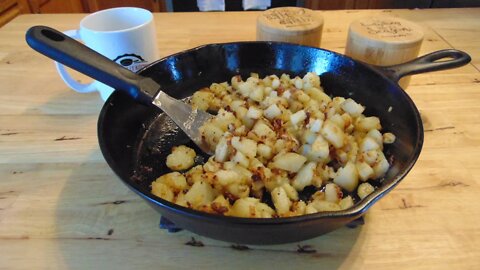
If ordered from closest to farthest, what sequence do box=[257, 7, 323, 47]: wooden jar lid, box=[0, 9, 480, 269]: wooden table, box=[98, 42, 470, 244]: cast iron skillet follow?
box=[98, 42, 470, 244]: cast iron skillet, box=[0, 9, 480, 269]: wooden table, box=[257, 7, 323, 47]: wooden jar lid

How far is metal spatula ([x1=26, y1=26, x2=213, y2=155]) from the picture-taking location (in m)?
0.62

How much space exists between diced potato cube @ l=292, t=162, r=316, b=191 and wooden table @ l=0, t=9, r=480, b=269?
3.6 inches

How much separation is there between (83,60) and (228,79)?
0.38m

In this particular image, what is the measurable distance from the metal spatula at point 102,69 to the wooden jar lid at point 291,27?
38cm

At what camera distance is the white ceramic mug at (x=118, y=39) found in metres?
0.81

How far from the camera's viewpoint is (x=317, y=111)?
74 cm

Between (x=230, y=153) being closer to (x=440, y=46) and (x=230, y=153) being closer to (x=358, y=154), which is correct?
(x=358, y=154)

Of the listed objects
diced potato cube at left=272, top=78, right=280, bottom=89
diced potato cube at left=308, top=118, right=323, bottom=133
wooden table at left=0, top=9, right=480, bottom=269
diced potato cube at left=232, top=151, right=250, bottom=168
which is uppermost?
diced potato cube at left=308, top=118, right=323, bottom=133

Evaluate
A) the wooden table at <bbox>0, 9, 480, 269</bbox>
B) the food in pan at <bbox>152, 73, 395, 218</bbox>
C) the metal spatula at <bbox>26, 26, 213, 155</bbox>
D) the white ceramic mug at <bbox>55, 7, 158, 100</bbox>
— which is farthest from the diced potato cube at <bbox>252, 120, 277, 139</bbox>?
the white ceramic mug at <bbox>55, 7, 158, 100</bbox>

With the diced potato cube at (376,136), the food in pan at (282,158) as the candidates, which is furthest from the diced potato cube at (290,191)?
the diced potato cube at (376,136)

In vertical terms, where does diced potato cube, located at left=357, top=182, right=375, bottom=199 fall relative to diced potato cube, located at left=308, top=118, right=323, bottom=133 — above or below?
below

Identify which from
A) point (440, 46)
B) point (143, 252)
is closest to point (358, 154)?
point (143, 252)

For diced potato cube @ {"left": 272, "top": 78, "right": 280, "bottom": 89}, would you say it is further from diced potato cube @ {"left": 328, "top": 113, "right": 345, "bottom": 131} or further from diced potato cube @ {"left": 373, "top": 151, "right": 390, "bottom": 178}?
diced potato cube @ {"left": 373, "top": 151, "right": 390, "bottom": 178}

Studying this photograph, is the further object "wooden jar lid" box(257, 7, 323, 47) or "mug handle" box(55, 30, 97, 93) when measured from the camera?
"wooden jar lid" box(257, 7, 323, 47)
